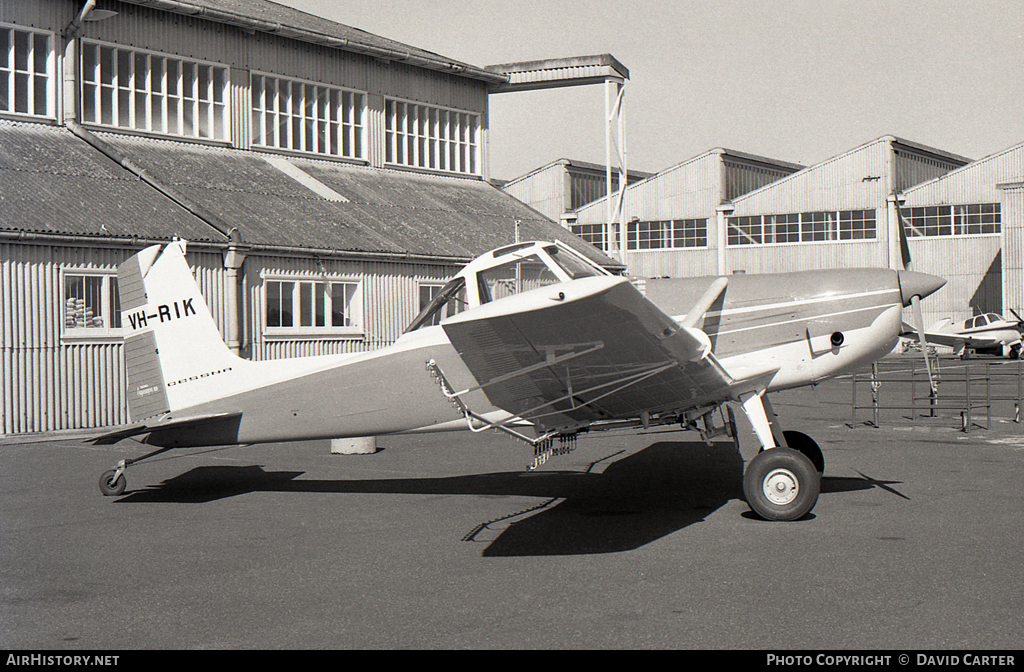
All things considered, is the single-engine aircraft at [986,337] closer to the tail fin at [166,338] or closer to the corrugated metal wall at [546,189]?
the corrugated metal wall at [546,189]

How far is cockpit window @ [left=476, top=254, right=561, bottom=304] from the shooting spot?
27.6 ft

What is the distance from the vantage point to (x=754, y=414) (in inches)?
348

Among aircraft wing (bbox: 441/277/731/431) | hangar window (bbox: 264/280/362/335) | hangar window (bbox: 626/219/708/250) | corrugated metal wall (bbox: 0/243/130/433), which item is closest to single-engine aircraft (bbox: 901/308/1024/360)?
hangar window (bbox: 626/219/708/250)

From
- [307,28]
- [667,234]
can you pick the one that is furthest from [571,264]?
[667,234]

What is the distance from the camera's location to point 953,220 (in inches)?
1948

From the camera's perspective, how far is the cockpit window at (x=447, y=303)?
8719 mm

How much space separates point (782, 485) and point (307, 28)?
2152cm

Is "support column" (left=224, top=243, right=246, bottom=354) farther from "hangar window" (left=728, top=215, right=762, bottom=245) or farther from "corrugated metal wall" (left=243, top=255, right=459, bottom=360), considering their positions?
"hangar window" (left=728, top=215, right=762, bottom=245)

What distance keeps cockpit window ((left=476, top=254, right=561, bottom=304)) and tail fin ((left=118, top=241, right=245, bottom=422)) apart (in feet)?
9.78

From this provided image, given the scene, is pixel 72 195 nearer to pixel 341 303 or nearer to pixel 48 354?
pixel 48 354

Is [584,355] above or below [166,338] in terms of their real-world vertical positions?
below

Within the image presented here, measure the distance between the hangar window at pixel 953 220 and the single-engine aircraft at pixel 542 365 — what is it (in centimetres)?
4410

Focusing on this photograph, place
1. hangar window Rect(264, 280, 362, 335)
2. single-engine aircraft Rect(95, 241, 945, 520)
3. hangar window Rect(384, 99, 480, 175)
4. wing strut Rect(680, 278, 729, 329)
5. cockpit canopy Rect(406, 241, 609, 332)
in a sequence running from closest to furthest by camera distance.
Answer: single-engine aircraft Rect(95, 241, 945, 520), cockpit canopy Rect(406, 241, 609, 332), wing strut Rect(680, 278, 729, 329), hangar window Rect(264, 280, 362, 335), hangar window Rect(384, 99, 480, 175)

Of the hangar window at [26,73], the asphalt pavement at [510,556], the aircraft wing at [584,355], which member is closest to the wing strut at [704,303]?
the aircraft wing at [584,355]
